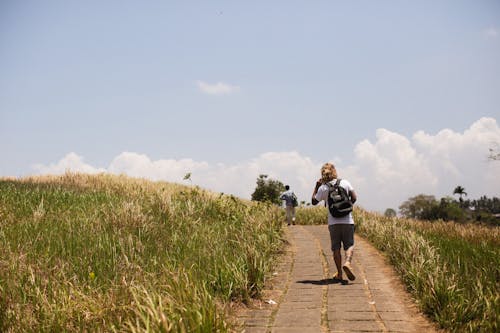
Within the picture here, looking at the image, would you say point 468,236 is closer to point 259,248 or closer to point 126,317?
point 259,248

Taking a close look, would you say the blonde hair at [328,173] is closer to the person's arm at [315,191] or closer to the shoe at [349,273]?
the person's arm at [315,191]

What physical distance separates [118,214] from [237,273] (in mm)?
4635

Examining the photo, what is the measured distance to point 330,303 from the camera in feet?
20.0

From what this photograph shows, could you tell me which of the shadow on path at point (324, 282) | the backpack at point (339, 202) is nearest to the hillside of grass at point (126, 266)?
the shadow on path at point (324, 282)

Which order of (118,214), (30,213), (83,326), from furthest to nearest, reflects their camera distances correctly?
(30,213) → (118,214) → (83,326)

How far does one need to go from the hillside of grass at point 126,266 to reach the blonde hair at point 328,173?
173cm

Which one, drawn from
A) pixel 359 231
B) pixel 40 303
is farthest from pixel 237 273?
pixel 359 231

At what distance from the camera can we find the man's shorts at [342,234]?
7.64 meters

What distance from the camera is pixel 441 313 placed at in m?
5.34

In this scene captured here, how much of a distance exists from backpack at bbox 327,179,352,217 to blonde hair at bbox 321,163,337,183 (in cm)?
24

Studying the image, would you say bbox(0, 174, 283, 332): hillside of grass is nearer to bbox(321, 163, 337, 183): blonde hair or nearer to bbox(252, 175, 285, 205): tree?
bbox(321, 163, 337, 183): blonde hair

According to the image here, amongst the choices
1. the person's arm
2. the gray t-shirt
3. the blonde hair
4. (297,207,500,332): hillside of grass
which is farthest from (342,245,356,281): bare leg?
the gray t-shirt

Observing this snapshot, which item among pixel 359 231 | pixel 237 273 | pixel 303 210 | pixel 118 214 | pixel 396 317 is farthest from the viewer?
pixel 303 210

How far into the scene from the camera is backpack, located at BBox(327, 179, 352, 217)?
7555 millimetres
